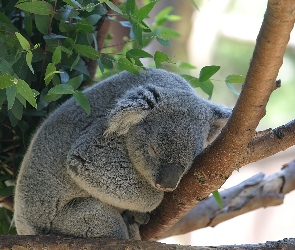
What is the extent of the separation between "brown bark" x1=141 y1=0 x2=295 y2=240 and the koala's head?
0.14 meters

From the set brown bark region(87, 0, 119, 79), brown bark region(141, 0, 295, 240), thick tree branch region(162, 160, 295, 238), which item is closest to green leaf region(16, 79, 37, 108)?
brown bark region(141, 0, 295, 240)

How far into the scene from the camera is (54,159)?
8.82 ft

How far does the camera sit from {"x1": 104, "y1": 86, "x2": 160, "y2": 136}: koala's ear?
8.14 ft

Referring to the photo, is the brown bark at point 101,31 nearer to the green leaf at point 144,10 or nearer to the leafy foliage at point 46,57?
the leafy foliage at point 46,57

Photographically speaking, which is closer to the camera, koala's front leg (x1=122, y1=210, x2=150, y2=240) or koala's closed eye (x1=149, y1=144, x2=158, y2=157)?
koala's closed eye (x1=149, y1=144, x2=158, y2=157)

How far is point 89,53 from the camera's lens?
261 centimetres

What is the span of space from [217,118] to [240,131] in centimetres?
53

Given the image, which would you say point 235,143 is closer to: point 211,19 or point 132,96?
point 132,96

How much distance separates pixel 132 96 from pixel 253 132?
0.65 meters

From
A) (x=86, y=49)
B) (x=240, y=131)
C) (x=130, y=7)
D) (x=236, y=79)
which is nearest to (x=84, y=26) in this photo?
(x=86, y=49)

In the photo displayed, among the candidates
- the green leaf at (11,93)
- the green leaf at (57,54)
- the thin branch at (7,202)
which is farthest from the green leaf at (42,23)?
the thin branch at (7,202)

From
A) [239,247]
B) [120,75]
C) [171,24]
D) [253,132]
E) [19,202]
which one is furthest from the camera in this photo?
[171,24]

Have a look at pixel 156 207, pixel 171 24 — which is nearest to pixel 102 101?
pixel 156 207

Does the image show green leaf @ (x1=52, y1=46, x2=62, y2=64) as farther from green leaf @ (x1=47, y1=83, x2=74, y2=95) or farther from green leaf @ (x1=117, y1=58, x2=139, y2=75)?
green leaf @ (x1=117, y1=58, x2=139, y2=75)
